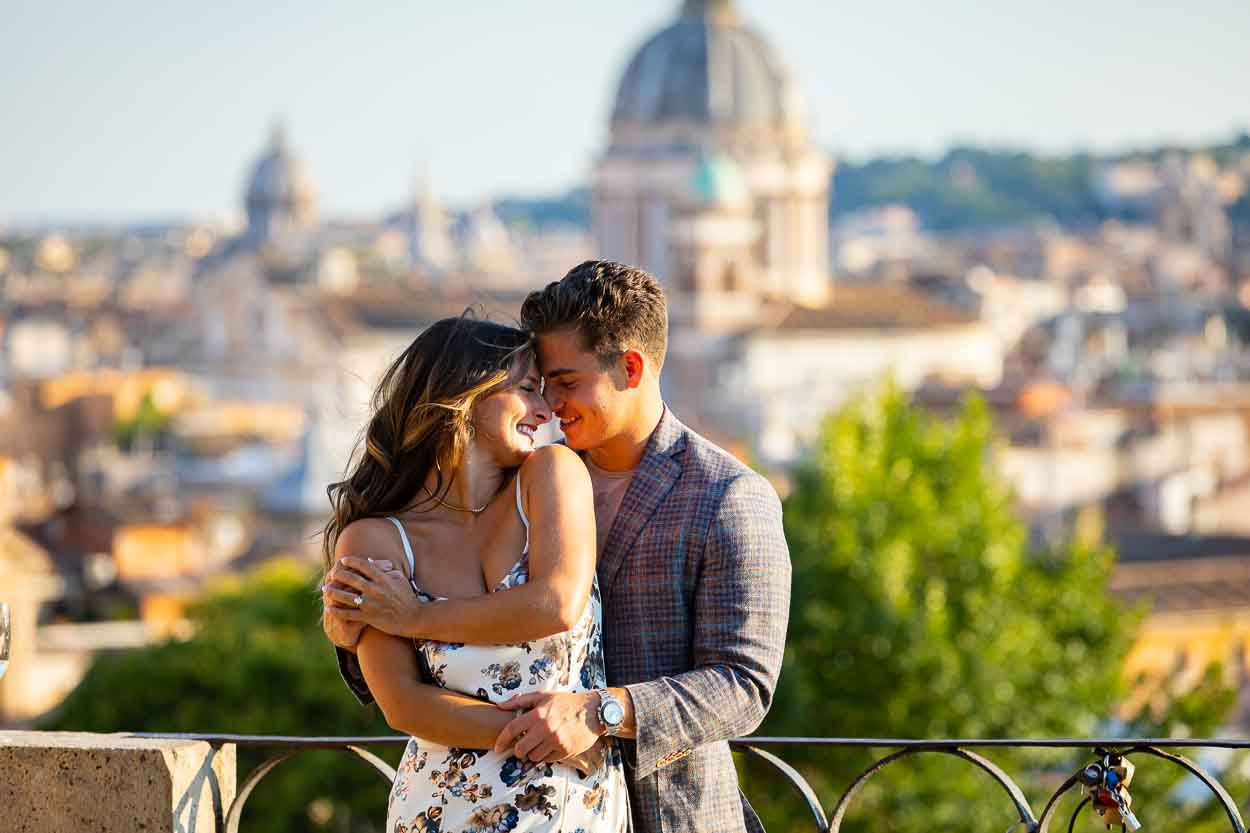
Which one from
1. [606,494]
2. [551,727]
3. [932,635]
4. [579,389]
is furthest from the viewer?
[932,635]

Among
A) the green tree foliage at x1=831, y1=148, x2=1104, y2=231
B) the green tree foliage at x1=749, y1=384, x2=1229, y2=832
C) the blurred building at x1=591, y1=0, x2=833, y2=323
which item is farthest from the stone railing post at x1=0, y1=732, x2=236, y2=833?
Answer: the green tree foliage at x1=831, y1=148, x2=1104, y2=231

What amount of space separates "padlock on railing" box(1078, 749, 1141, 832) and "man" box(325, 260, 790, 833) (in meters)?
0.49

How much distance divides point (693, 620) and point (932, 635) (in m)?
13.0

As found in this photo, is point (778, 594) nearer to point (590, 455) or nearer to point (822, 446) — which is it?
point (590, 455)

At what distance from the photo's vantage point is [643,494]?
11.7ft

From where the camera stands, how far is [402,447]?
3393mm

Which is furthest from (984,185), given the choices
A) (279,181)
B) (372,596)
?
(372,596)

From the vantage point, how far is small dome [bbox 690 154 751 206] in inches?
2539

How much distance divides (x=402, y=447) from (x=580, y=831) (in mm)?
531

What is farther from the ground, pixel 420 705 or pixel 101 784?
pixel 420 705

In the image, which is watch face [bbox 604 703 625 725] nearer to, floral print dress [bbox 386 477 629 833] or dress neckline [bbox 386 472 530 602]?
floral print dress [bbox 386 477 629 833]

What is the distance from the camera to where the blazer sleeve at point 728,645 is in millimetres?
3414

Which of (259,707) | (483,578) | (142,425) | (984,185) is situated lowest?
(259,707)

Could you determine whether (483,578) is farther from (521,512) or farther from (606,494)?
(606,494)
